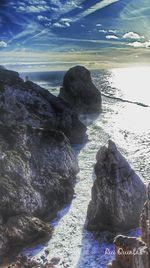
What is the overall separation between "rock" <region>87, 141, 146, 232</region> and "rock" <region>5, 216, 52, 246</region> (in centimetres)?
448

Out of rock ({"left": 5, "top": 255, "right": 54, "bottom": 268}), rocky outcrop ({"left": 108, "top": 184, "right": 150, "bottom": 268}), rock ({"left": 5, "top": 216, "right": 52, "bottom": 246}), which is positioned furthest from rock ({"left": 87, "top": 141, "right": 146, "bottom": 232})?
rocky outcrop ({"left": 108, "top": 184, "right": 150, "bottom": 268})

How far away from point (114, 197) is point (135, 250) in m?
13.6

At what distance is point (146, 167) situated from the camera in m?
50.2

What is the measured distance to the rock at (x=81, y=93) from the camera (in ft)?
298

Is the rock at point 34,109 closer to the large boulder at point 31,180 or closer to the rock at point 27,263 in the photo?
the large boulder at point 31,180

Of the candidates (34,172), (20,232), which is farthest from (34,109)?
(20,232)

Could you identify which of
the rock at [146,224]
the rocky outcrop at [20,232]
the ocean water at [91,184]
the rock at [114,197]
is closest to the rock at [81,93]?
the ocean water at [91,184]

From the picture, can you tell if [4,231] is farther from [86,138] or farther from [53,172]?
[86,138]

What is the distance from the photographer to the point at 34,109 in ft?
211

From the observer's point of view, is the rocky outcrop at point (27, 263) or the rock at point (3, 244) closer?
the rocky outcrop at point (27, 263)

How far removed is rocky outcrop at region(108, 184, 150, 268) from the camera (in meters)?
21.2

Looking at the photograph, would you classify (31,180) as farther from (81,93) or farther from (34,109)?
(81,93)

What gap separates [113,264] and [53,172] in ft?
Result: 68.3

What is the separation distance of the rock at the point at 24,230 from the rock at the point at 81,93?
187 feet
